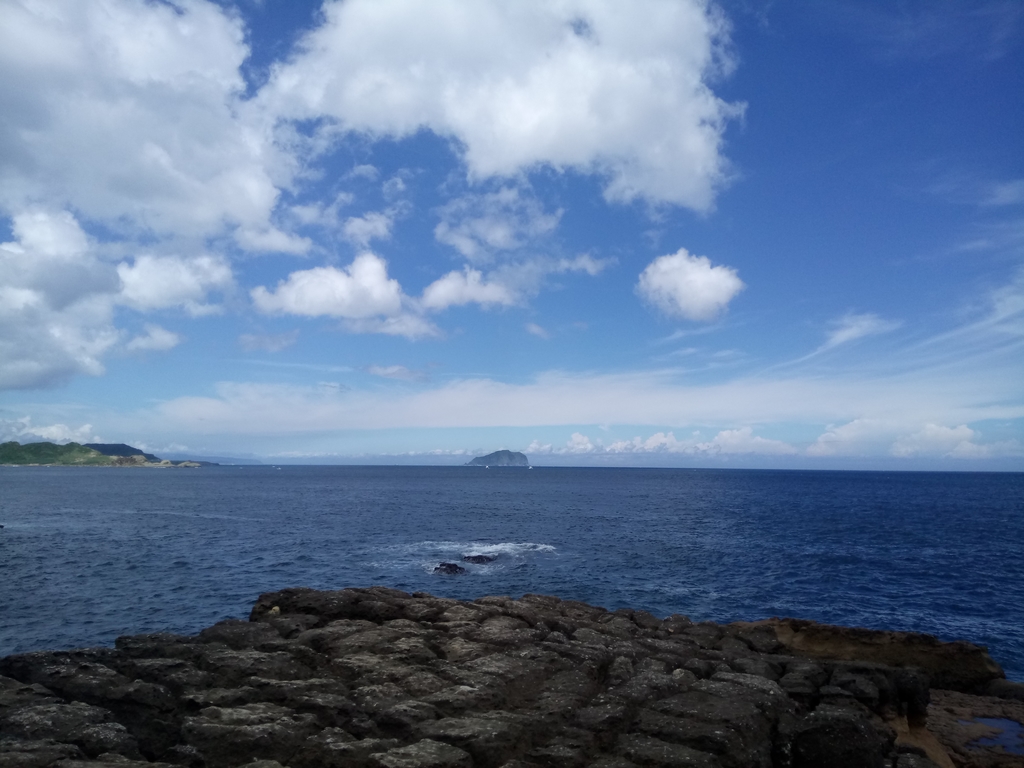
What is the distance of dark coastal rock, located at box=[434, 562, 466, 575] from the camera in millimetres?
48844

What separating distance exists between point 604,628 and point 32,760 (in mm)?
16199

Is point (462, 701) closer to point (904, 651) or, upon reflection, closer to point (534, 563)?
point (904, 651)

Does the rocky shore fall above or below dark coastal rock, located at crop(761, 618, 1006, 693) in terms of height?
above

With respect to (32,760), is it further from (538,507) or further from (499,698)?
(538,507)

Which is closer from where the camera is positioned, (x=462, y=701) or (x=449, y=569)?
(x=462, y=701)

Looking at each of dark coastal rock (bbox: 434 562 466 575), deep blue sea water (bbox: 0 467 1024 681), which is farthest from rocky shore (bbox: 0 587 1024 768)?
dark coastal rock (bbox: 434 562 466 575)

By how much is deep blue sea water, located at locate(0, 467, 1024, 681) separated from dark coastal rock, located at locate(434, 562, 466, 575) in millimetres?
1078

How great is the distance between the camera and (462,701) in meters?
13.7

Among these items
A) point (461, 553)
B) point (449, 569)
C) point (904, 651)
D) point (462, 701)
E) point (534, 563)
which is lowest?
point (461, 553)

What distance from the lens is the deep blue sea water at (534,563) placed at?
3731 centimetres

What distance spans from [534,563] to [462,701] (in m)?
41.5

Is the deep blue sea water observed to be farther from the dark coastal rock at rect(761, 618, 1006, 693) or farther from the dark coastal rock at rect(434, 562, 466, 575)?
the dark coastal rock at rect(761, 618, 1006, 693)

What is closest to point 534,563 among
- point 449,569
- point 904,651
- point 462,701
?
point 449,569

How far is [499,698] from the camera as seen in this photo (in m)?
14.0
